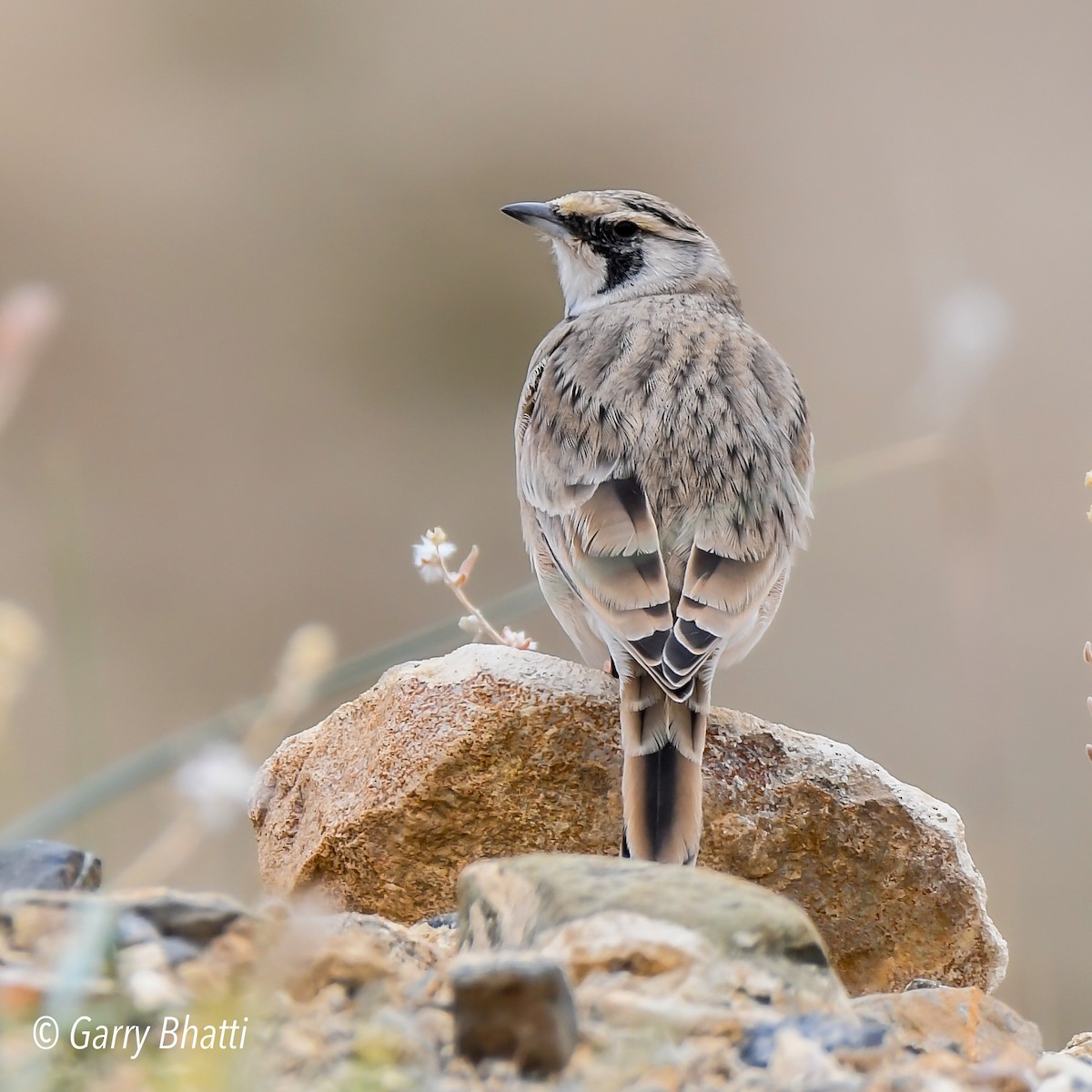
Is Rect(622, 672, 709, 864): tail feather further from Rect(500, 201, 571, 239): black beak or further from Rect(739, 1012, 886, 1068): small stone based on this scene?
Rect(500, 201, 571, 239): black beak

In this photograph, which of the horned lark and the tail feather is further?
the horned lark

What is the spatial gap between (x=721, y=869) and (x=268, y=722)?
1.49 meters

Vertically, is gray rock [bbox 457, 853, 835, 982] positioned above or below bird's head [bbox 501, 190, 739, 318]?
below

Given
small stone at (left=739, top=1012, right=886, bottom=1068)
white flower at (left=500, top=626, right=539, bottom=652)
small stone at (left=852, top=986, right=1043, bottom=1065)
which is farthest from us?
white flower at (left=500, top=626, right=539, bottom=652)

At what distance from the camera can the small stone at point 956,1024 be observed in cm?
152

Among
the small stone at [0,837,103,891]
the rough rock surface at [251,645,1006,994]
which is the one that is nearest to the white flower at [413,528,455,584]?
the rough rock surface at [251,645,1006,994]

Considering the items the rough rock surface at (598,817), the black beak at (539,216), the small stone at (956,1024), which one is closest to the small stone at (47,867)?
the rough rock surface at (598,817)

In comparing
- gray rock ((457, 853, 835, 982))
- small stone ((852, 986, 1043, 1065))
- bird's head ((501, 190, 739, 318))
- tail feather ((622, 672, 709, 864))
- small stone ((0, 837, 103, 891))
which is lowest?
small stone ((852, 986, 1043, 1065))

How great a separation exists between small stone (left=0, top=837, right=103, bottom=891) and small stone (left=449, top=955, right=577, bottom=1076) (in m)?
0.66

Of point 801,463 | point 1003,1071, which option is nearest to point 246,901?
point 1003,1071

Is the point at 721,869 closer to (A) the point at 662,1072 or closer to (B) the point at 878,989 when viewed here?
(B) the point at 878,989

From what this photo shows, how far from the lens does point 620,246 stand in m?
3.67

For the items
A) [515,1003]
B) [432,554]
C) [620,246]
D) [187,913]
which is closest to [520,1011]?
[515,1003]

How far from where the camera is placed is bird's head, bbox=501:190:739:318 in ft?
12.0
